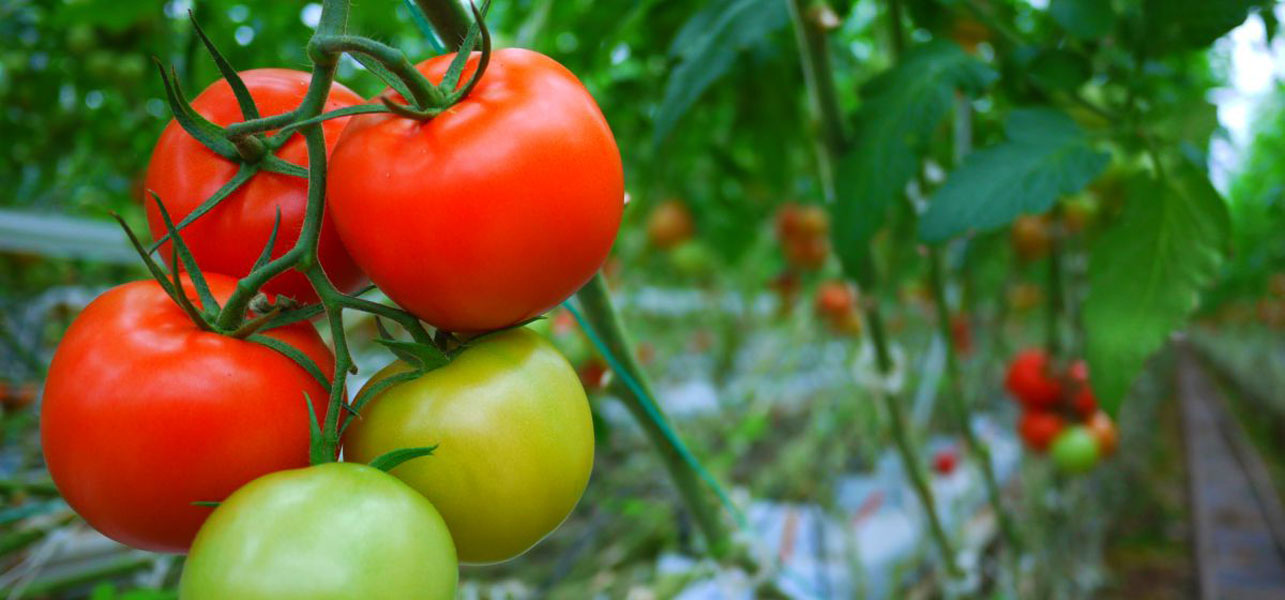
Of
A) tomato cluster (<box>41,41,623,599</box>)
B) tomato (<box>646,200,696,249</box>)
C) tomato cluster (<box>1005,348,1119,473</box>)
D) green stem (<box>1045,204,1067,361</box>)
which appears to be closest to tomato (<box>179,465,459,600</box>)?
tomato cluster (<box>41,41,623,599</box>)

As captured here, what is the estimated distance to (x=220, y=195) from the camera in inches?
11.0

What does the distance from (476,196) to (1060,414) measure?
151 centimetres

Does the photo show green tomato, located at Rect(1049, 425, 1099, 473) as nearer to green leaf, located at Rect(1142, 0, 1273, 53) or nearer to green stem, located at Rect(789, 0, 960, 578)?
green stem, located at Rect(789, 0, 960, 578)

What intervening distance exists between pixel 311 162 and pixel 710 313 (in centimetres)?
290

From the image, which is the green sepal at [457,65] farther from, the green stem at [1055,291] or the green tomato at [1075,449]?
the green tomato at [1075,449]

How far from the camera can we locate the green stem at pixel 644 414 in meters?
0.46

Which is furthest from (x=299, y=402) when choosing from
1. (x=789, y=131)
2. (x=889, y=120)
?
(x=789, y=131)

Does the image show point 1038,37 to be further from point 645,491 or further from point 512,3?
point 645,491

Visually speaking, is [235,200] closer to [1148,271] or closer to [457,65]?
[457,65]

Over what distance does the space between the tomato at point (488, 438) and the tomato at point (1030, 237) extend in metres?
1.43

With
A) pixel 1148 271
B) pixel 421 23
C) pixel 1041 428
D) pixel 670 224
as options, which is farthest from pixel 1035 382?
pixel 421 23

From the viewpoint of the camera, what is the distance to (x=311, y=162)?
27 cm

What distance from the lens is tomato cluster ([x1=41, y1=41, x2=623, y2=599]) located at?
24cm

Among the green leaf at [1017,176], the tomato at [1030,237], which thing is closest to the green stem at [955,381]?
the green leaf at [1017,176]
